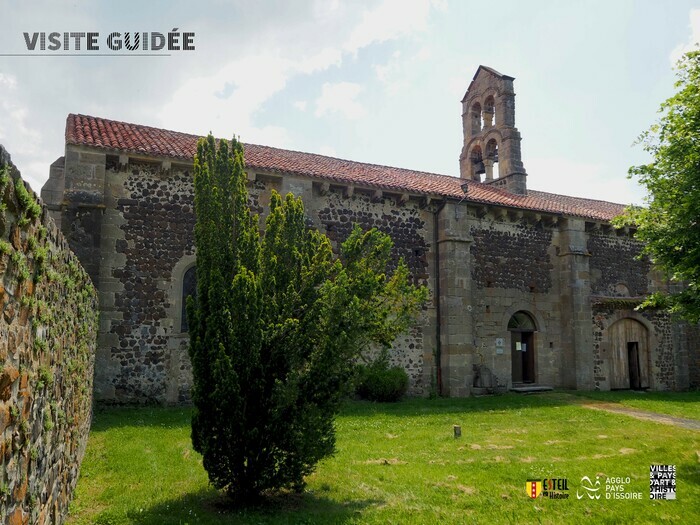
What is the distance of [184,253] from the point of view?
1249 centimetres

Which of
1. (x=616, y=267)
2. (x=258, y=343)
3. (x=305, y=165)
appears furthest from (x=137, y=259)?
(x=616, y=267)

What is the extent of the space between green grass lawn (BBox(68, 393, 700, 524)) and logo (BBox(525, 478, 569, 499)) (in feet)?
0.31

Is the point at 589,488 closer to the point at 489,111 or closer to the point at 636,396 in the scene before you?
the point at 636,396

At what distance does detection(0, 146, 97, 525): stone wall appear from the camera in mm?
2621

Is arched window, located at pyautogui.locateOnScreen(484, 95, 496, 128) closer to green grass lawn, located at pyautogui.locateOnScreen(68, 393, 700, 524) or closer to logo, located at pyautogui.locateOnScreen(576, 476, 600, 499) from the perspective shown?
green grass lawn, located at pyautogui.locateOnScreen(68, 393, 700, 524)

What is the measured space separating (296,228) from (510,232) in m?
11.8

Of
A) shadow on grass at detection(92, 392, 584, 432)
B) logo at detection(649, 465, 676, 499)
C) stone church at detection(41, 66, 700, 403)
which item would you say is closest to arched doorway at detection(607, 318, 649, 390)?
stone church at detection(41, 66, 700, 403)

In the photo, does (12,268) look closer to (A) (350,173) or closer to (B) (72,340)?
(B) (72,340)

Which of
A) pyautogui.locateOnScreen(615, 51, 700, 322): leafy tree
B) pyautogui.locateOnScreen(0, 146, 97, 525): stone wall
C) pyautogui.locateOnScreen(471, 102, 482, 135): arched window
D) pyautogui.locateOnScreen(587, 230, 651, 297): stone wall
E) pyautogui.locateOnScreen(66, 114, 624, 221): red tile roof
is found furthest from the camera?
pyautogui.locateOnScreen(471, 102, 482, 135): arched window

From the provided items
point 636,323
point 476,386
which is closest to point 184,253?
point 476,386

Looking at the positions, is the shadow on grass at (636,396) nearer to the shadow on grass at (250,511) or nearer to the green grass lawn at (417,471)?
the green grass lawn at (417,471)

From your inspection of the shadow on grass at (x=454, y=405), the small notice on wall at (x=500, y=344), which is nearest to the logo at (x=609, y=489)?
the shadow on grass at (x=454, y=405)

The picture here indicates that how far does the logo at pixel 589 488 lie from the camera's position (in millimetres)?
6246

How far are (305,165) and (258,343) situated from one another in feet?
32.6
